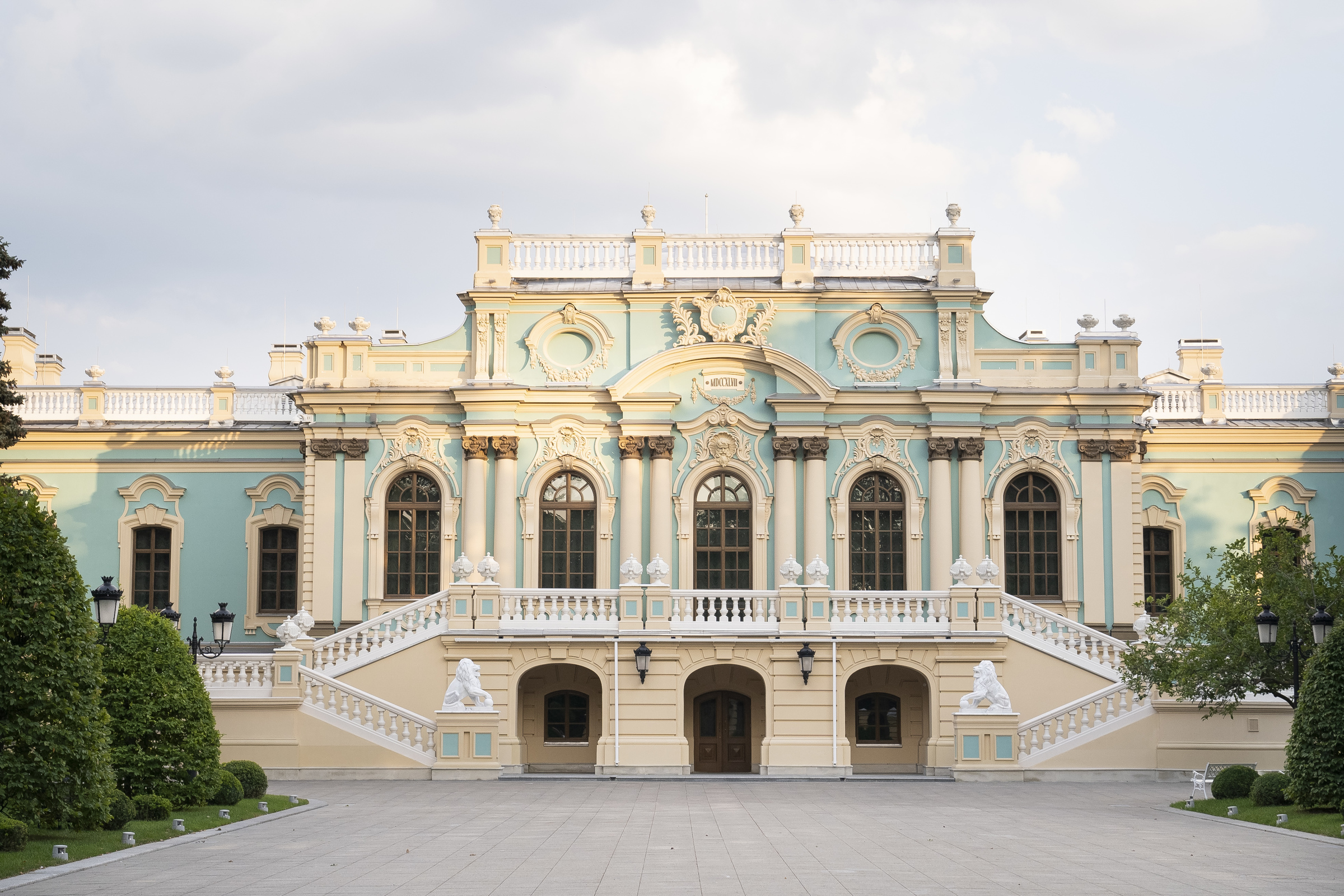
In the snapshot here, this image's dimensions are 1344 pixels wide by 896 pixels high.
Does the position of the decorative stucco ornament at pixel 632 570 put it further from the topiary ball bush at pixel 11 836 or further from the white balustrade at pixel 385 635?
the topiary ball bush at pixel 11 836

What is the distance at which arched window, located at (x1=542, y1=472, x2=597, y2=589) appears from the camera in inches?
1283

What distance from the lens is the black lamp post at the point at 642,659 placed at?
2780cm

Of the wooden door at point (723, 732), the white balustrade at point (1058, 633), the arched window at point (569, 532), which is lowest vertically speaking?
the wooden door at point (723, 732)

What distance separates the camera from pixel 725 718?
3112 centimetres

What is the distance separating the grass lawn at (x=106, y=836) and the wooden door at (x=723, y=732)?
11873mm

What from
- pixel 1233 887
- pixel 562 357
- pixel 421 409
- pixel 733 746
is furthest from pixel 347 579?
pixel 1233 887

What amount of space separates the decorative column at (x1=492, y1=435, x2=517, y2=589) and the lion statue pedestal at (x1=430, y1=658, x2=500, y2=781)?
5.81 m

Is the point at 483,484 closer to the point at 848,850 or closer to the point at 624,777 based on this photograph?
the point at 624,777

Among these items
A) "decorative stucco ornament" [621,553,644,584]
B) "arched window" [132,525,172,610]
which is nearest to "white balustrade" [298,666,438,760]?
"decorative stucco ornament" [621,553,644,584]

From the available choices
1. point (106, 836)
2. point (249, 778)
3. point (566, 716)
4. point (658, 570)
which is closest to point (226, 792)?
point (249, 778)

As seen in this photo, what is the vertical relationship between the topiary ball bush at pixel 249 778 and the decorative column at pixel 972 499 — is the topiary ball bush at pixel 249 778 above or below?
below

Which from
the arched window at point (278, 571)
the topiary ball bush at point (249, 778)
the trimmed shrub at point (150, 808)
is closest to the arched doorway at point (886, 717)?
the topiary ball bush at point (249, 778)

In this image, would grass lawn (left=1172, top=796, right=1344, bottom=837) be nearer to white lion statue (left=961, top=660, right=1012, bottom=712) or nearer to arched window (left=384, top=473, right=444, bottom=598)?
white lion statue (left=961, top=660, right=1012, bottom=712)

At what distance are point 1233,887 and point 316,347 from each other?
2509 cm
